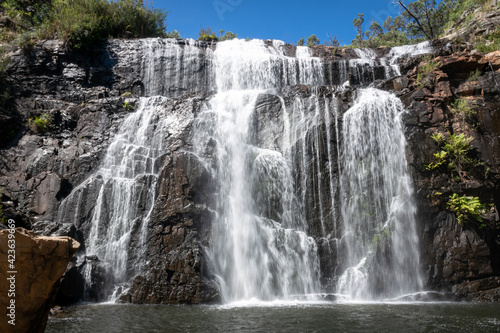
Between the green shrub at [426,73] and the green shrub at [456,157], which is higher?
the green shrub at [426,73]

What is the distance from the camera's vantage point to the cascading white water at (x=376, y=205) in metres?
11.0

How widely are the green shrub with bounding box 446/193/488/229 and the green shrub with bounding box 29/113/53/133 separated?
1566 centimetres

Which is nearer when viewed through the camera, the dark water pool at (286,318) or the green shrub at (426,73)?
the dark water pool at (286,318)

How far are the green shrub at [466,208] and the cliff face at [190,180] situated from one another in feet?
0.72

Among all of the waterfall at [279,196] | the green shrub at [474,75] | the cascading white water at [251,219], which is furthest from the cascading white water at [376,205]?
the green shrub at [474,75]

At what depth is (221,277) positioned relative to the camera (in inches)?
436

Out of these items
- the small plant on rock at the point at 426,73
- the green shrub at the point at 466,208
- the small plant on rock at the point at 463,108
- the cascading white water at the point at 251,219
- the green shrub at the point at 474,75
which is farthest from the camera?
the small plant on rock at the point at 426,73

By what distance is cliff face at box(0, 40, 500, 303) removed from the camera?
A: 1064 centimetres

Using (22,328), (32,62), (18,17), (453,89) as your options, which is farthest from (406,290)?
(18,17)

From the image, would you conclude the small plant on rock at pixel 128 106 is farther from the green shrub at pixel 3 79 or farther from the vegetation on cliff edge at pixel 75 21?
the vegetation on cliff edge at pixel 75 21

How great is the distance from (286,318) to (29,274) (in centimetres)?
538

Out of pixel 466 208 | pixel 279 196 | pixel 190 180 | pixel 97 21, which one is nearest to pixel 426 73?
pixel 466 208

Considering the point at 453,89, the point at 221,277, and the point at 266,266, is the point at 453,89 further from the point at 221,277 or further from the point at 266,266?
the point at 221,277

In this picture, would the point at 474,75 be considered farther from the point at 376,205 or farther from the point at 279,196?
the point at 279,196
